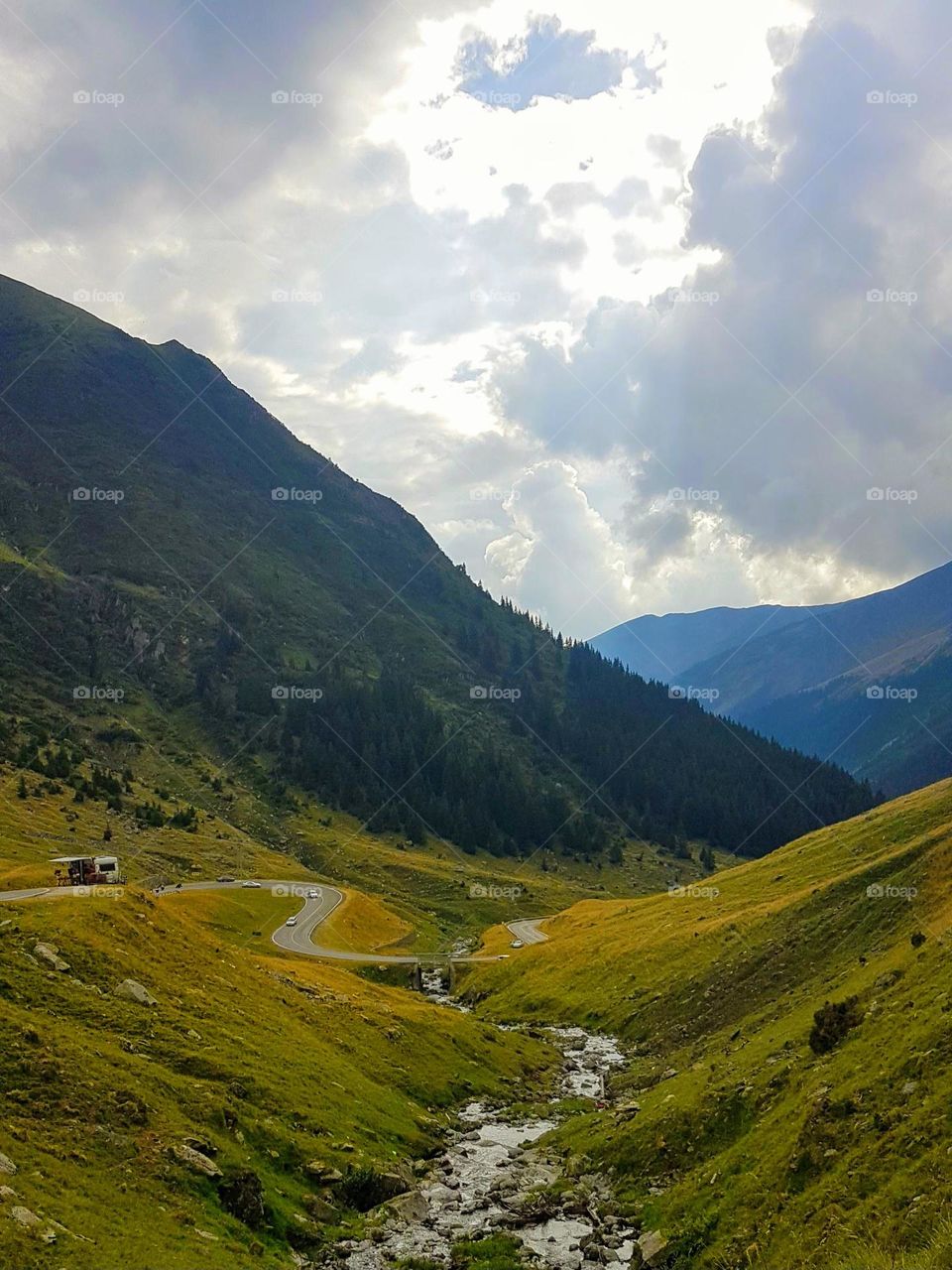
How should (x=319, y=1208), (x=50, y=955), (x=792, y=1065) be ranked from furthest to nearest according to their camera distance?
1. (x=50, y=955)
2. (x=792, y=1065)
3. (x=319, y=1208)

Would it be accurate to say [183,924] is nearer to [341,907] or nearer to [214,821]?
[341,907]

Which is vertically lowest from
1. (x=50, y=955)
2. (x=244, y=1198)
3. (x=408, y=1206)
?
(x=408, y=1206)

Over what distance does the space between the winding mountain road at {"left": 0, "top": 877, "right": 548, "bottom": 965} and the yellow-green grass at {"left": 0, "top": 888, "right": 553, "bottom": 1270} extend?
3100 centimetres

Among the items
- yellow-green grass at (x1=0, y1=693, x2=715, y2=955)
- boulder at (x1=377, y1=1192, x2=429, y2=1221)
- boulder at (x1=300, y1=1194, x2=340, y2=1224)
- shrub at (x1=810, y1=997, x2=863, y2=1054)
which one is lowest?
yellow-green grass at (x1=0, y1=693, x2=715, y2=955)

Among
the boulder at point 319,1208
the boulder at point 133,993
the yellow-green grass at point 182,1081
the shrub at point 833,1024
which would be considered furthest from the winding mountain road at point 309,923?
the shrub at point 833,1024

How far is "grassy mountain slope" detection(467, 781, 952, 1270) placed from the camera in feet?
74.3

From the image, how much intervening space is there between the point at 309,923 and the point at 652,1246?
88.0 metres

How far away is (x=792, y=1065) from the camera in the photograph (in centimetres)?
3525

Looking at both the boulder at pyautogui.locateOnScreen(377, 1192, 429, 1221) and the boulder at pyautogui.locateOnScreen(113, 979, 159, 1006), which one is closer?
the boulder at pyautogui.locateOnScreen(377, 1192, 429, 1221)

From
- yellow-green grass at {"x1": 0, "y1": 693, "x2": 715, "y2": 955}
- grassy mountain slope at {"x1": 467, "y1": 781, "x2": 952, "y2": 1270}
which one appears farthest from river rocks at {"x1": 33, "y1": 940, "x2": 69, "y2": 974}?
yellow-green grass at {"x1": 0, "y1": 693, "x2": 715, "y2": 955}

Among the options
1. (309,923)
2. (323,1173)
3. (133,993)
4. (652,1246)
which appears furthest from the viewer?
(309,923)

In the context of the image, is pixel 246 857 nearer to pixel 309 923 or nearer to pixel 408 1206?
pixel 309 923

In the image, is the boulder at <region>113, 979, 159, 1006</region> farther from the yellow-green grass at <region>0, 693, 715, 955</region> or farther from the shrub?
the yellow-green grass at <region>0, 693, 715, 955</region>

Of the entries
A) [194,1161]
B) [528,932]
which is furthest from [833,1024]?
[528,932]
